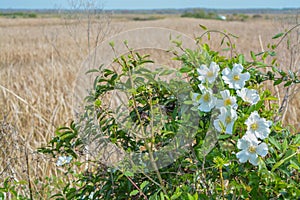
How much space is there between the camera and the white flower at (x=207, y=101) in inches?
33.4

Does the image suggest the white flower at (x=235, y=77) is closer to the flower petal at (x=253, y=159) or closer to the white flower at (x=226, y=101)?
the white flower at (x=226, y=101)

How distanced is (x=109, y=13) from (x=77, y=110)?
1082 mm

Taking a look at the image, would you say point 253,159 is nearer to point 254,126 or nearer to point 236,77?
point 254,126

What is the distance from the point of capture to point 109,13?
2033 mm

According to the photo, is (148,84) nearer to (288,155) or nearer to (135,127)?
(135,127)

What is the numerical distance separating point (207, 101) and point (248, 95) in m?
0.10

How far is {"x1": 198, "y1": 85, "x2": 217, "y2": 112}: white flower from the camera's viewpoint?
850 mm

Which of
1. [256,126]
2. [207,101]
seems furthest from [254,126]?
[207,101]

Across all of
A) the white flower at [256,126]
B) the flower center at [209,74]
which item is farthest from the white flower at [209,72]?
the white flower at [256,126]

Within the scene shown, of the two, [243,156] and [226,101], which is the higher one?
[226,101]

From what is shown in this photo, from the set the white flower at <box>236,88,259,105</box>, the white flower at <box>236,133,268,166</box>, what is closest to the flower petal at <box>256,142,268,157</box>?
the white flower at <box>236,133,268,166</box>

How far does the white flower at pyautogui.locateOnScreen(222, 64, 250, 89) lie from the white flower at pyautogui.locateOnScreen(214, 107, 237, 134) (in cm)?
7

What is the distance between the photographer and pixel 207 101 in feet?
2.81

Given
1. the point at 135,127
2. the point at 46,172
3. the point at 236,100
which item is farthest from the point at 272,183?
the point at 46,172
